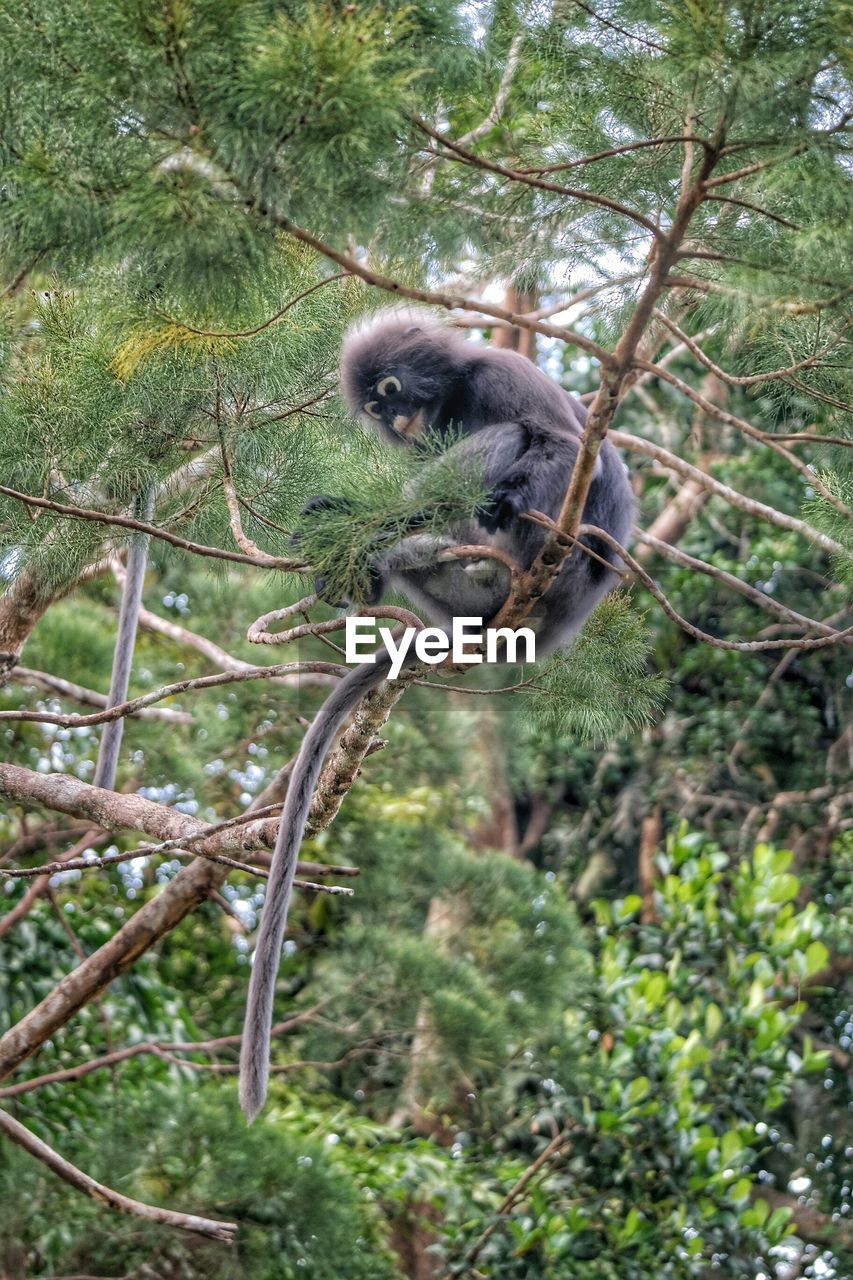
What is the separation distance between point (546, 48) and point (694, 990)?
3.13m

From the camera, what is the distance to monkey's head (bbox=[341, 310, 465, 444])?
1928 millimetres

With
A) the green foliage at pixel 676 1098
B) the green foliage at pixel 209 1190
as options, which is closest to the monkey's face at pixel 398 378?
the green foliage at pixel 209 1190

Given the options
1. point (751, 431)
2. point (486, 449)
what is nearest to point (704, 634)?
point (751, 431)

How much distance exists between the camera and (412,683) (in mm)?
1640

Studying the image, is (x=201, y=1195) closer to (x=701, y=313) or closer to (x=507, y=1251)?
(x=507, y=1251)

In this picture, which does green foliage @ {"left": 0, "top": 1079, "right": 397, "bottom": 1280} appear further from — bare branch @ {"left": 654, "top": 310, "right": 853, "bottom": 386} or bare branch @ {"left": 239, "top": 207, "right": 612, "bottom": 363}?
bare branch @ {"left": 239, "top": 207, "right": 612, "bottom": 363}

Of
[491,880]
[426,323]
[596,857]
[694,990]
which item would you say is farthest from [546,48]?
[596,857]

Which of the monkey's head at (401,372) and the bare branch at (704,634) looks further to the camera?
the monkey's head at (401,372)

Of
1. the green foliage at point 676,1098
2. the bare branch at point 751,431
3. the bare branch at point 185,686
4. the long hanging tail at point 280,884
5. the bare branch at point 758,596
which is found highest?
the bare branch at point 751,431

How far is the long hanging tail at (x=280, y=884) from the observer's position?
1.38 m

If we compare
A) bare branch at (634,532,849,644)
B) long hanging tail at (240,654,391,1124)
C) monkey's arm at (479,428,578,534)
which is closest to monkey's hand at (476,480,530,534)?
monkey's arm at (479,428,578,534)

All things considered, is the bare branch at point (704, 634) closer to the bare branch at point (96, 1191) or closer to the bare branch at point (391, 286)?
→ the bare branch at point (391, 286)

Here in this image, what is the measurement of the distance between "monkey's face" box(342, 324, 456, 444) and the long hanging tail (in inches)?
14.7

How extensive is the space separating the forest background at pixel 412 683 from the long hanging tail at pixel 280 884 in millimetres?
47
